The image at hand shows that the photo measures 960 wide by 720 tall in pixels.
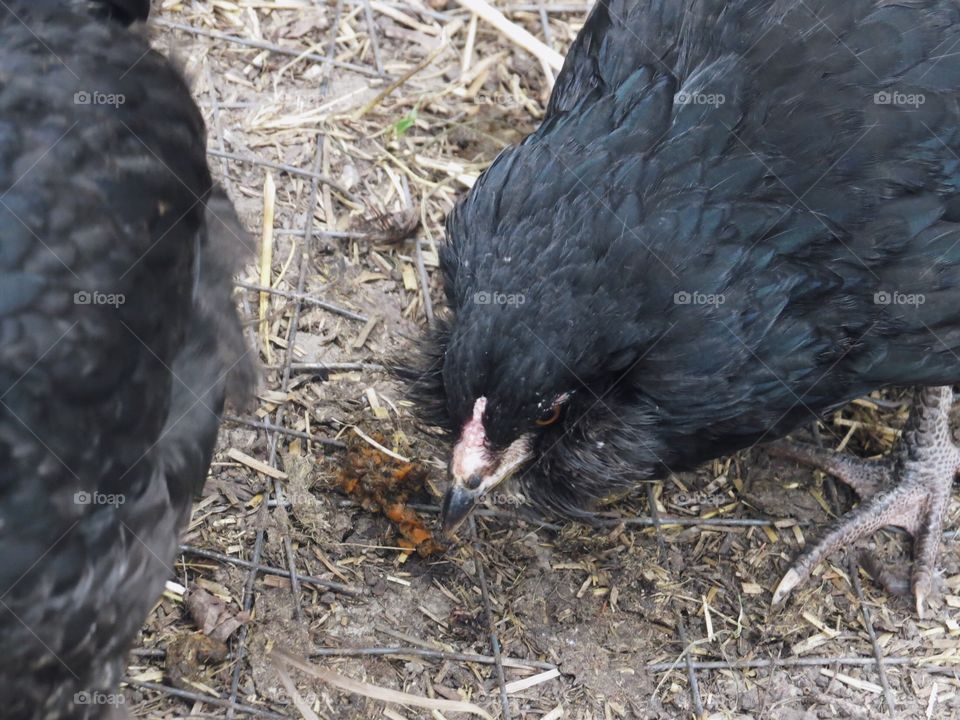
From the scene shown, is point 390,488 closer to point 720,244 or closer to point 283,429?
point 283,429

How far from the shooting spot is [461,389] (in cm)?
316

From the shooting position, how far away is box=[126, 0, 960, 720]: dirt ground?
3502 mm

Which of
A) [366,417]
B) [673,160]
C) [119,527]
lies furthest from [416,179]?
[119,527]

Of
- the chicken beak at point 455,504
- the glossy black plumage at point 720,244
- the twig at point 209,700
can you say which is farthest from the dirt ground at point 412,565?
the glossy black plumage at point 720,244

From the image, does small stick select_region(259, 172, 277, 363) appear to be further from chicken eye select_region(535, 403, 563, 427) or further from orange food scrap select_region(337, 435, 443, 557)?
chicken eye select_region(535, 403, 563, 427)

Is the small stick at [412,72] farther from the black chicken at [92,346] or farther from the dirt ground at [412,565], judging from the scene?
the black chicken at [92,346]

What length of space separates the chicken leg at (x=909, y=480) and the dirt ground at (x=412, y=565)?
0.29 ft

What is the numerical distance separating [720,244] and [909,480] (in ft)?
4.80

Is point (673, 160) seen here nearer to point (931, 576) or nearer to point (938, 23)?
point (938, 23)

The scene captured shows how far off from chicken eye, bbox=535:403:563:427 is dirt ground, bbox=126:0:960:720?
60cm

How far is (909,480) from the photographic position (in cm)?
402

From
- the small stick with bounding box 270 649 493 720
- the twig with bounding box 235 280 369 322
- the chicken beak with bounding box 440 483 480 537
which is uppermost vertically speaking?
the chicken beak with bounding box 440 483 480 537

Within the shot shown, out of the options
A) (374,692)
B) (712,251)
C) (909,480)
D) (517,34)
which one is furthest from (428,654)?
(517,34)

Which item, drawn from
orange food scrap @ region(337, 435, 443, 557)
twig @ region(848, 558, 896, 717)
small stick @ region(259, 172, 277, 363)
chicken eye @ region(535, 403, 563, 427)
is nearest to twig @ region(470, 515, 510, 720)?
orange food scrap @ region(337, 435, 443, 557)
